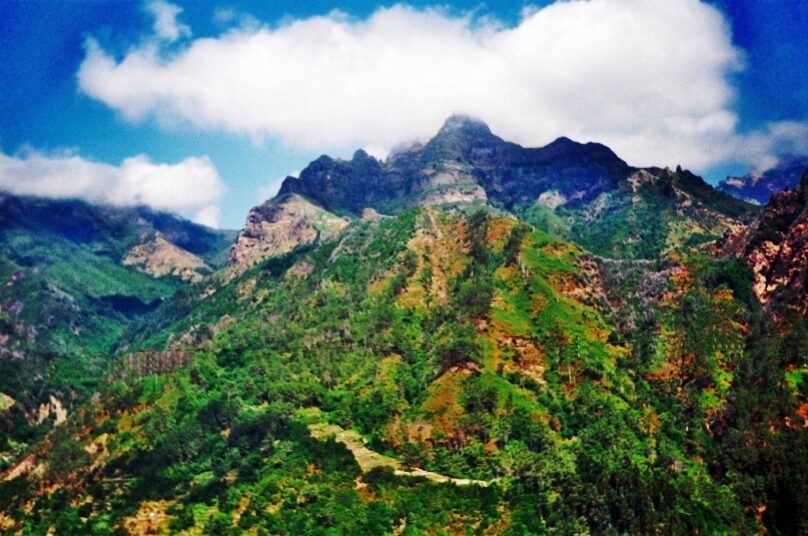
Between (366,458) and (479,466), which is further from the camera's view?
(366,458)

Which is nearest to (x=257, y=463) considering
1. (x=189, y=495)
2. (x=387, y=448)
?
(x=189, y=495)

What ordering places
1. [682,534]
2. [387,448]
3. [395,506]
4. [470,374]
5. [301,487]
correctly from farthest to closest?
[470,374], [387,448], [301,487], [395,506], [682,534]

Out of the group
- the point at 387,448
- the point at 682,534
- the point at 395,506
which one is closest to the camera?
the point at 682,534

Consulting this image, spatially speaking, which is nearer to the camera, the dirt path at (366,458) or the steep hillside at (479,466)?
the steep hillside at (479,466)

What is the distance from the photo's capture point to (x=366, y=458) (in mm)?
168500

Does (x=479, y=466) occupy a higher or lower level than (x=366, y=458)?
higher

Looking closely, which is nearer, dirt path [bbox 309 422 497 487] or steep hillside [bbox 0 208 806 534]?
steep hillside [bbox 0 208 806 534]

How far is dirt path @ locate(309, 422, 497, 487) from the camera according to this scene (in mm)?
154625

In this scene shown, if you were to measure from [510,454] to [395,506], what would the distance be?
109ft

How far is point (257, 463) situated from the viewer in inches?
6973

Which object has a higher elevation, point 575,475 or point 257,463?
point 575,475

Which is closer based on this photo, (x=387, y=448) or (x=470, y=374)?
(x=387, y=448)

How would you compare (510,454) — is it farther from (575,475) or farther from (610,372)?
(610,372)

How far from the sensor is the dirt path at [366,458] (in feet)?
507
